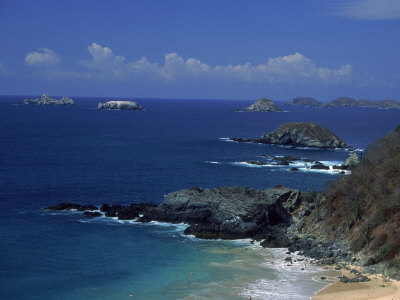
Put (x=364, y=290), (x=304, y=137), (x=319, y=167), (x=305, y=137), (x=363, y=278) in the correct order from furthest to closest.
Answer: (x=304, y=137), (x=305, y=137), (x=319, y=167), (x=363, y=278), (x=364, y=290)

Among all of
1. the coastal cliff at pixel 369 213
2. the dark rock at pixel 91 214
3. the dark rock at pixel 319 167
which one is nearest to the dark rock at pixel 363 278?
the coastal cliff at pixel 369 213

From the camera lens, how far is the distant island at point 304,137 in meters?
137

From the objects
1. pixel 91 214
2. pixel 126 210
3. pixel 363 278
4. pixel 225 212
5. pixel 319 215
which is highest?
pixel 319 215

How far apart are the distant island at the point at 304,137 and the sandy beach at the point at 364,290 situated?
9572cm

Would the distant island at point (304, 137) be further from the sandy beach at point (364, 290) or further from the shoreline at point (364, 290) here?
the sandy beach at point (364, 290)

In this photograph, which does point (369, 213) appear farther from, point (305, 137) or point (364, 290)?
point (305, 137)

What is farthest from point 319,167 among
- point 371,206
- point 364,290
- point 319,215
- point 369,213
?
point 364,290

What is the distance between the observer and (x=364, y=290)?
136ft

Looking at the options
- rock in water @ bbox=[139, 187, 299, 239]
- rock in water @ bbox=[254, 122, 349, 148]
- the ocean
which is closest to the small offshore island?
rock in water @ bbox=[139, 187, 299, 239]

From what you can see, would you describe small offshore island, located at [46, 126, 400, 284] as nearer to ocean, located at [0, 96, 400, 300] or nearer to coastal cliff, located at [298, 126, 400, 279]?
coastal cliff, located at [298, 126, 400, 279]

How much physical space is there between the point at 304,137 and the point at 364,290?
99607mm

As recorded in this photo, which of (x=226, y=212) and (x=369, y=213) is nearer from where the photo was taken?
(x=369, y=213)

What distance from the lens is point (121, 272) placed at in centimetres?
4616

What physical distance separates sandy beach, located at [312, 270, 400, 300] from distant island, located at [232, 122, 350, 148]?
95.7 meters
